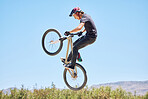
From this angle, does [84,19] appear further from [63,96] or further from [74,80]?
[63,96]

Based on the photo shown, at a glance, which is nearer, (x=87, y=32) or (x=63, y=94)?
(x=87, y=32)

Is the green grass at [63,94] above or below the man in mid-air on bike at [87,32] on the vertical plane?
below

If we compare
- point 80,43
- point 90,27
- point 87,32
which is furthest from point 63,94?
point 90,27

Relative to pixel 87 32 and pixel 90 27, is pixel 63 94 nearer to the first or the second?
pixel 87 32

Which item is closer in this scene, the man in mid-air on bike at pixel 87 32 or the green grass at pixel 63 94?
the man in mid-air on bike at pixel 87 32

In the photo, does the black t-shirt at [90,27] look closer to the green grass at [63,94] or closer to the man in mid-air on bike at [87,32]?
the man in mid-air on bike at [87,32]

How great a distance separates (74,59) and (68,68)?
0.37 metres

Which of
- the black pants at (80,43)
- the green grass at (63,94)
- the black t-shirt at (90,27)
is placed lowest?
the green grass at (63,94)

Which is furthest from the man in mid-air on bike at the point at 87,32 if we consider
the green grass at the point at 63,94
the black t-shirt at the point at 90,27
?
the green grass at the point at 63,94

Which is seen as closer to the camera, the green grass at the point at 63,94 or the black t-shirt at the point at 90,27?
the black t-shirt at the point at 90,27

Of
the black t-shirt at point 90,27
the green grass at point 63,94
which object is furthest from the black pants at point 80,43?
the green grass at point 63,94

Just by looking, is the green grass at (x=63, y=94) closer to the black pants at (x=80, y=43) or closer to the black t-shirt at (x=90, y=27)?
the black pants at (x=80, y=43)

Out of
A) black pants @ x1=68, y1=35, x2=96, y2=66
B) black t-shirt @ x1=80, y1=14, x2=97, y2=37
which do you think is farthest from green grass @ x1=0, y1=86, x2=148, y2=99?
black t-shirt @ x1=80, y1=14, x2=97, y2=37

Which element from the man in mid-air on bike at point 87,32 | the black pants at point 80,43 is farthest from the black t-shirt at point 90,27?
the black pants at point 80,43
